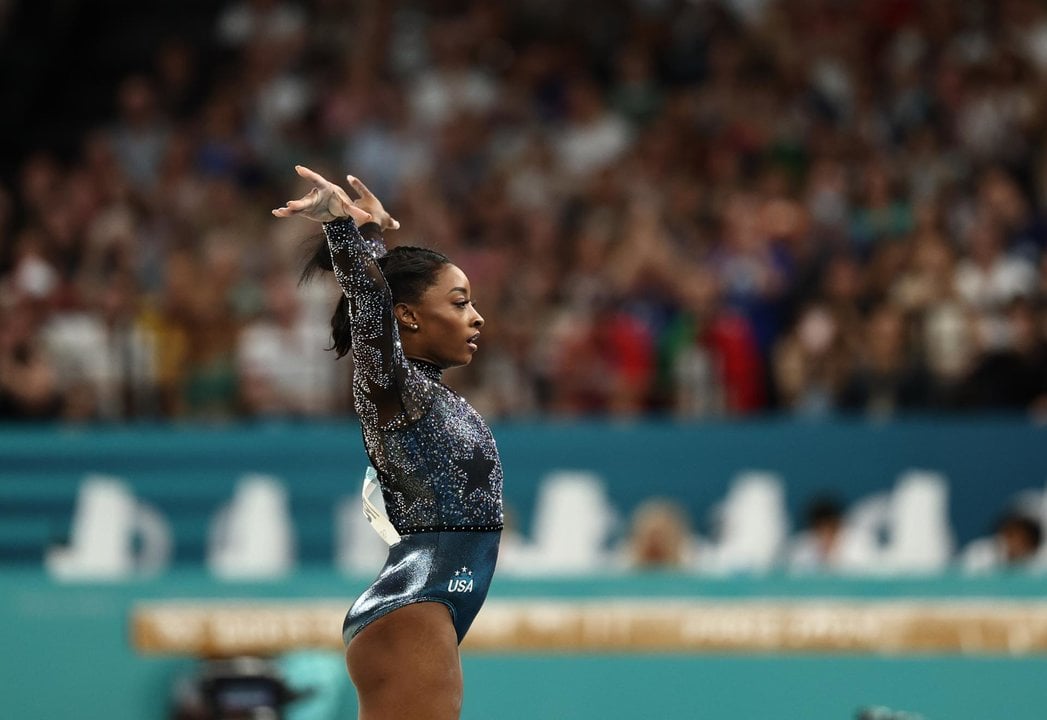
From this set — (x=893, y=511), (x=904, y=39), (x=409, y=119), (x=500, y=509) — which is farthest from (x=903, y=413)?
(x=500, y=509)

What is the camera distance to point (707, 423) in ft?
33.7

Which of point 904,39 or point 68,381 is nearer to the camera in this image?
point 68,381

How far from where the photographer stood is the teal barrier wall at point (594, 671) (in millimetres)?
8406

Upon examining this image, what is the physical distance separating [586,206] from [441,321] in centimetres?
767

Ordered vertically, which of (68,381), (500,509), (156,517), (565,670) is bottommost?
(500,509)

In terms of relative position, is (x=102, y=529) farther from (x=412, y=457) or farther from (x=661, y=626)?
(x=412, y=457)

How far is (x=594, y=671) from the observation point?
866 centimetres

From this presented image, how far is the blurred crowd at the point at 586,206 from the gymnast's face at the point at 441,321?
232 inches

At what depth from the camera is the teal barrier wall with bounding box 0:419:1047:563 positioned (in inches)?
399

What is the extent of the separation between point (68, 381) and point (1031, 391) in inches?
227

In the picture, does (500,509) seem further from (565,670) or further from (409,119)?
A: (409,119)

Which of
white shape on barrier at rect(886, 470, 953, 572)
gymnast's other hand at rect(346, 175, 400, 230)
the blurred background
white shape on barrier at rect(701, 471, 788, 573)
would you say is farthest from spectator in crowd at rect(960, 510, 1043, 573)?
gymnast's other hand at rect(346, 175, 400, 230)

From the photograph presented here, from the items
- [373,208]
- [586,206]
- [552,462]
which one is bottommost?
[373,208]

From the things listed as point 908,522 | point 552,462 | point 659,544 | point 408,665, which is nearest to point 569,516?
point 552,462
